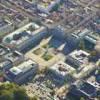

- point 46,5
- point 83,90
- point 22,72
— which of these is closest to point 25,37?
point 22,72

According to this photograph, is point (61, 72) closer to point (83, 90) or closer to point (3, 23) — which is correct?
point (83, 90)

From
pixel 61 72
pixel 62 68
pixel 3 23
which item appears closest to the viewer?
pixel 61 72

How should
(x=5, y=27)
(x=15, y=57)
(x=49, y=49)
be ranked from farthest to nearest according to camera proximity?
(x=5, y=27)
(x=49, y=49)
(x=15, y=57)

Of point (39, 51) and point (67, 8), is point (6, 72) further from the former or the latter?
point (67, 8)

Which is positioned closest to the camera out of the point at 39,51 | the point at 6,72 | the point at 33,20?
the point at 6,72

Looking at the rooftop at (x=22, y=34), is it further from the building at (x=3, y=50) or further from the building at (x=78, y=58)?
the building at (x=78, y=58)

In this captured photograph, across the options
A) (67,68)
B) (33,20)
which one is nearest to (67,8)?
(33,20)

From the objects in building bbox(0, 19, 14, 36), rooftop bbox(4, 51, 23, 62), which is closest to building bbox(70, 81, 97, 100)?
rooftop bbox(4, 51, 23, 62)
